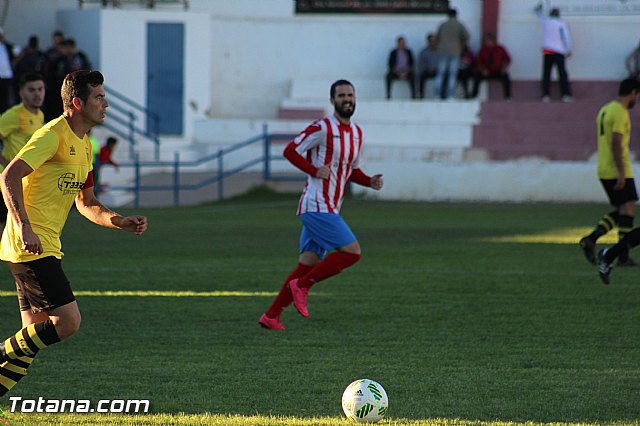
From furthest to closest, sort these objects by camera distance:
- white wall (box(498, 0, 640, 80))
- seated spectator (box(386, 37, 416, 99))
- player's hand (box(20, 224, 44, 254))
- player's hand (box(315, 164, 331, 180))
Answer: white wall (box(498, 0, 640, 80)) < seated spectator (box(386, 37, 416, 99)) < player's hand (box(315, 164, 331, 180)) < player's hand (box(20, 224, 44, 254))

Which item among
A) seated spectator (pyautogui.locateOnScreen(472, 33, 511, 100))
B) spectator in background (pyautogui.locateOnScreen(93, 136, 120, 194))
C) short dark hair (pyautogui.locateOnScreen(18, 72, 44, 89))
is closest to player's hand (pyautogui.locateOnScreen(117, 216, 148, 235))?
short dark hair (pyautogui.locateOnScreen(18, 72, 44, 89))

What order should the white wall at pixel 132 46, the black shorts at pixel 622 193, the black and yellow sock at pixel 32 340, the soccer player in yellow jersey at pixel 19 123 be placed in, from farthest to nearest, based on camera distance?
the white wall at pixel 132 46, the black shorts at pixel 622 193, the soccer player in yellow jersey at pixel 19 123, the black and yellow sock at pixel 32 340

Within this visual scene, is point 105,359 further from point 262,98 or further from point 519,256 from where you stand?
point 262,98

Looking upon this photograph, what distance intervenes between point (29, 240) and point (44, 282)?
34cm

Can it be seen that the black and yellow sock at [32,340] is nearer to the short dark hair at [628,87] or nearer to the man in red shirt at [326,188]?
the man in red shirt at [326,188]

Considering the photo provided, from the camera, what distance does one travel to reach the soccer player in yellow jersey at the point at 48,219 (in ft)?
18.8

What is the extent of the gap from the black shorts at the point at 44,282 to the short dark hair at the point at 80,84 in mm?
841

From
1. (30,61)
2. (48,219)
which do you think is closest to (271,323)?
(48,219)

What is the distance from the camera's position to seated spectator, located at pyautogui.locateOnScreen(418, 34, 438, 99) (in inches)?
1105

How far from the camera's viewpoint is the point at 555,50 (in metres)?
27.6

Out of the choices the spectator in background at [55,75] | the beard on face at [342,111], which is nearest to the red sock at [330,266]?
the beard on face at [342,111]

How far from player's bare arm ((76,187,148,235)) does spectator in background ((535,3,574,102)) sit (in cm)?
2253

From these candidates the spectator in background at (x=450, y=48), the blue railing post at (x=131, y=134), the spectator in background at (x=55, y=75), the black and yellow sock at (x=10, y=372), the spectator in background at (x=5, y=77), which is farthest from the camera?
the spectator in background at (x=450, y=48)

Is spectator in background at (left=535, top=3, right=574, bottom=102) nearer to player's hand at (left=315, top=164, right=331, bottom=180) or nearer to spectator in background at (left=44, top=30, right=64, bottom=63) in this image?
spectator in background at (left=44, top=30, right=64, bottom=63)
